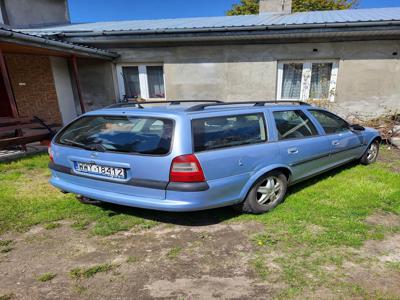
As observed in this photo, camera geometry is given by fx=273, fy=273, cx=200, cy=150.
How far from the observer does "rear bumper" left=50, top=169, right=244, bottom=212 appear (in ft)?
8.89

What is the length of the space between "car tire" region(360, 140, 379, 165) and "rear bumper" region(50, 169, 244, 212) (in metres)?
3.49

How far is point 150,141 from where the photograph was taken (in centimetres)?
278

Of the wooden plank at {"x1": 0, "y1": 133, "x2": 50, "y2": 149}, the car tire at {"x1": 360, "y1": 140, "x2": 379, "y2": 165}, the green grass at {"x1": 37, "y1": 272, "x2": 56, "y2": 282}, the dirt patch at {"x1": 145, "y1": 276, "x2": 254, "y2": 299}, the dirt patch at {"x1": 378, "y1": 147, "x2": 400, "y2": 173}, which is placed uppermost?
the wooden plank at {"x1": 0, "y1": 133, "x2": 50, "y2": 149}

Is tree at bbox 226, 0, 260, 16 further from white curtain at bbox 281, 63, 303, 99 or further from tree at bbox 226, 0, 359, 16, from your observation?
white curtain at bbox 281, 63, 303, 99

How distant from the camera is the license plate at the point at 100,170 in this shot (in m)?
2.84

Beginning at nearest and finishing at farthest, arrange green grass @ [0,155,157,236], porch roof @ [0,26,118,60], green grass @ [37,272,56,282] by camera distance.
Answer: green grass @ [37,272,56,282]
green grass @ [0,155,157,236]
porch roof @ [0,26,118,60]

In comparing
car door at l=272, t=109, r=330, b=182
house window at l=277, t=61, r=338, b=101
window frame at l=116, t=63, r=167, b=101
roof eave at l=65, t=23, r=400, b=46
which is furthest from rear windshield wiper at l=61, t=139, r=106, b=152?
house window at l=277, t=61, r=338, b=101

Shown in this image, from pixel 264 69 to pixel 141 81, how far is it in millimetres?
4107

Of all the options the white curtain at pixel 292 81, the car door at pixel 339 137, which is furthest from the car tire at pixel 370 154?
the white curtain at pixel 292 81

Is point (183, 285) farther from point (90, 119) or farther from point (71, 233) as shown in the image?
point (90, 119)

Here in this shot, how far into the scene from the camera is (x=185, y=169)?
8.70ft

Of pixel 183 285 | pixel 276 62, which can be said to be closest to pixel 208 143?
pixel 183 285

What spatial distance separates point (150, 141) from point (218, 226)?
128 centimetres

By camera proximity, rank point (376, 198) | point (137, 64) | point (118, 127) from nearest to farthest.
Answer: point (118, 127) → point (376, 198) → point (137, 64)
